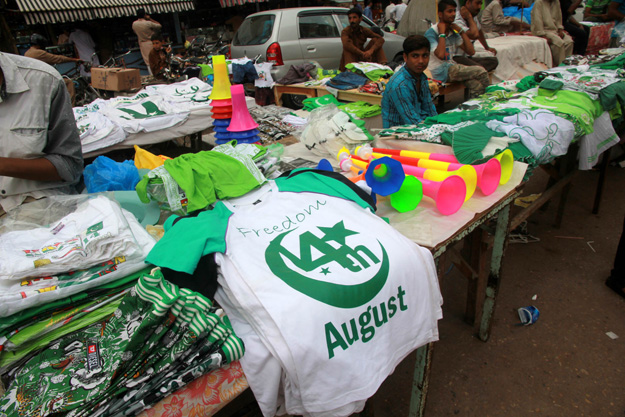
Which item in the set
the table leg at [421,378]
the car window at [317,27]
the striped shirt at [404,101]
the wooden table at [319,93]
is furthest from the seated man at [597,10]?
the table leg at [421,378]

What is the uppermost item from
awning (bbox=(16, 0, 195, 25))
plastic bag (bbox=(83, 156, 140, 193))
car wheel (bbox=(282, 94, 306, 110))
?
awning (bbox=(16, 0, 195, 25))

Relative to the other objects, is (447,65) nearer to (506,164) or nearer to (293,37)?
(293,37)

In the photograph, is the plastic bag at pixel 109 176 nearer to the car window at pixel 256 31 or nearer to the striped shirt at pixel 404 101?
the striped shirt at pixel 404 101

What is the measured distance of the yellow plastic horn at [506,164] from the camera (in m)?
2.18

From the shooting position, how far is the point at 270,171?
6.94 feet

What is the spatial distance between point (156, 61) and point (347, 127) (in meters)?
6.02

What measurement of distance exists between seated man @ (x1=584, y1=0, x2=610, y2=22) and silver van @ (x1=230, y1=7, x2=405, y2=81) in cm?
455

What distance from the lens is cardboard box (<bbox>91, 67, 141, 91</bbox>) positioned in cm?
538

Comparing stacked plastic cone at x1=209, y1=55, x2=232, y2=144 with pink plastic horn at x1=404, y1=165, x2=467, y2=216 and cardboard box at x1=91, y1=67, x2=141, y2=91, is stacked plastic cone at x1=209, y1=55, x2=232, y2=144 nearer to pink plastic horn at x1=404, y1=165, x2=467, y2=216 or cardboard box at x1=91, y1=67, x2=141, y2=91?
pink plastic horn at x1=404, y1=165, x2=467, y2=216

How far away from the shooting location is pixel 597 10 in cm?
816

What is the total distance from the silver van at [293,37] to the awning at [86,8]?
5924mm

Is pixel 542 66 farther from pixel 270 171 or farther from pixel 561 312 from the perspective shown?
pixel 270 171

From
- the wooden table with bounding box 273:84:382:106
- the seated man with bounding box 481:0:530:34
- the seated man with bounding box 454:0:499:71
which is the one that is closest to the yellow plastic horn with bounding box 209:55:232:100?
the wooden table with bounding box 273:84:382:106

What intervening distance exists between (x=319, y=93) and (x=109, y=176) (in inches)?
150
